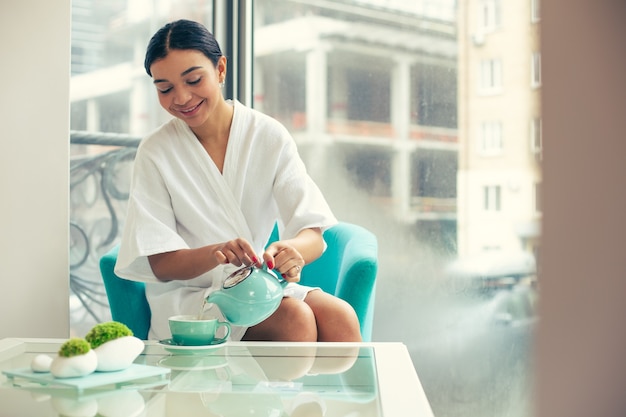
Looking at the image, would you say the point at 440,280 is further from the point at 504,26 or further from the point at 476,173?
the point at 504,26

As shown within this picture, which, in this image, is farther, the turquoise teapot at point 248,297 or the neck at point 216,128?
the neck at point 216,128

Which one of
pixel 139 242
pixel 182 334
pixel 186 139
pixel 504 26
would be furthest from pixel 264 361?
pixel 504 26

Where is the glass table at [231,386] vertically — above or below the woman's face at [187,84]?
below

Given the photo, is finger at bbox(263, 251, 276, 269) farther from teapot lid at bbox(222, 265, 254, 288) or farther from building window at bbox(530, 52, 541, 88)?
building window at bbox(530, 52, 541, 88)

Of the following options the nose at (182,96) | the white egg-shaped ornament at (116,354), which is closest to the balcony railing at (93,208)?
the nose at (182,96)

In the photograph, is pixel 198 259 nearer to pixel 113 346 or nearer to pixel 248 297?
pixel 248 297

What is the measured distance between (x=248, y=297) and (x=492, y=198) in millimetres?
1143

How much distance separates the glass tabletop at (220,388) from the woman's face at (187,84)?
726 mm

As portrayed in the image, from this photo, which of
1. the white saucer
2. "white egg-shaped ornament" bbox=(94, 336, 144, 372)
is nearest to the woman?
the white saucer

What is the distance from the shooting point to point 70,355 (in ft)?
3.93

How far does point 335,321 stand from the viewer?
1.79m

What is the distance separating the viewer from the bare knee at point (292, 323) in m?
1.75

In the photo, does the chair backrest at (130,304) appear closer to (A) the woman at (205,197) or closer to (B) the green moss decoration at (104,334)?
(A) the woman at (205,197)

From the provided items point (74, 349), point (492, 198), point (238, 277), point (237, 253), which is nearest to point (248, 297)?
point (238, 277)
